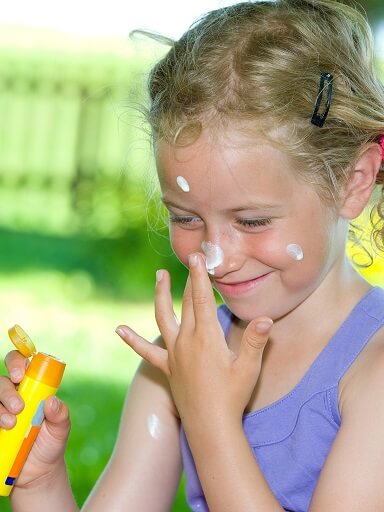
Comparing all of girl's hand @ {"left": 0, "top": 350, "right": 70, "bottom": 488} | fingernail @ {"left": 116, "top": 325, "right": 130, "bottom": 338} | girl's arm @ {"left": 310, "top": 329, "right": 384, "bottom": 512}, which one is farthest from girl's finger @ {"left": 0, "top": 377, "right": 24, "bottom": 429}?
girl's arm @ {"left": 310, "top": 329, "right": 384, "bottom": 512}

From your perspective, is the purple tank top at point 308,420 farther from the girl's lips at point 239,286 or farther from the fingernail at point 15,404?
the fingernail at point 15,404

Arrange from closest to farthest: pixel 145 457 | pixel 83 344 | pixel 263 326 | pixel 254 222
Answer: pixel 263 326, pixel 254 222, pixel 145 457, pixel 83 344

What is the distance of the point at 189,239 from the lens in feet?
6.40

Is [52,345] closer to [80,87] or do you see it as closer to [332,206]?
[332,206]

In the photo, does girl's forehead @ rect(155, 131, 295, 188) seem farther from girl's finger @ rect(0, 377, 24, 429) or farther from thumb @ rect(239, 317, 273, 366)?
girl's finger @ rect(0, 377, 24, 429)

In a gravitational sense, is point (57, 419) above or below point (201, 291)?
below

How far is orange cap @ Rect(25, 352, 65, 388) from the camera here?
191 cm

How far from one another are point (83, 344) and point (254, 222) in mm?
3399

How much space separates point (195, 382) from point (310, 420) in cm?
27

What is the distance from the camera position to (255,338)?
5.90ft

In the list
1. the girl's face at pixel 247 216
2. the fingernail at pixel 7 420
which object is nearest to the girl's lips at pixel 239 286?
the girl's face at pixel 247 216

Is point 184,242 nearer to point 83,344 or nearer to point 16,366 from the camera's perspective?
point 16,366

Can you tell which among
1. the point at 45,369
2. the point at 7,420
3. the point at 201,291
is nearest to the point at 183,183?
the point at 201,291

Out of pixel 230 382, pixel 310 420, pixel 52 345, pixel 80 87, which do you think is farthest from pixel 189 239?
pixel 80 87
